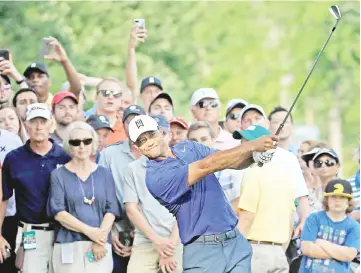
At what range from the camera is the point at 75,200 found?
45.3 feet

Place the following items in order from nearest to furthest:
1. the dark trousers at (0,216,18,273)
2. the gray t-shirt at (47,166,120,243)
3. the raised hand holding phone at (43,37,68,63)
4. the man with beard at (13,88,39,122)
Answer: the gray t-shirt at (47,166,120,243) < the dark trousers at (0,216,18,273) < the man with beard at (13,88,39,122) < the raised hand holding phone at (43,37,68,63)

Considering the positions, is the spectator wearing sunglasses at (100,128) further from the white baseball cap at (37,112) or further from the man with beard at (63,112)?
the white baseball cap at (37,112)

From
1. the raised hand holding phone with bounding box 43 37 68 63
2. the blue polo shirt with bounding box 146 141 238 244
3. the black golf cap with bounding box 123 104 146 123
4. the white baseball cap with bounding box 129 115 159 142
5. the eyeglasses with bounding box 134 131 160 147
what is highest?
the raised hand holding phone with bounding box 43 37 68 63

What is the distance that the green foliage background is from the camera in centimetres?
2631

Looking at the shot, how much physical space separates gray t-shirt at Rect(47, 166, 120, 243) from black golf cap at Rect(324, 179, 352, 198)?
88.9 inches

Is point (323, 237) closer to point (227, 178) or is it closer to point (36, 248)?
point (227, 178)

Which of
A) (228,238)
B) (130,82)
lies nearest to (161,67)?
(130,82)

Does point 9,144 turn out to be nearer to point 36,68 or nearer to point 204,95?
point 36,68

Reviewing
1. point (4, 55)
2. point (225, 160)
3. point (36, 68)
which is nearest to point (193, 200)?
point (225, 160)

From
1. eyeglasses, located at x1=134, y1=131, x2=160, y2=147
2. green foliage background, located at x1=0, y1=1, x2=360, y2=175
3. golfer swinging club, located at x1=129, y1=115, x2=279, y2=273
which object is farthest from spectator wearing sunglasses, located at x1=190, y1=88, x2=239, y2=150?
green foliage background, located at x1=0, y1=1, x2=360, y2=175

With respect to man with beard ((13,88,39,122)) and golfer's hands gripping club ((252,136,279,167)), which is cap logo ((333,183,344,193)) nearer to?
golfer's hands gripping club ((252,136,279,167))

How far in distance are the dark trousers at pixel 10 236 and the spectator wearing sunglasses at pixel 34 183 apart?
0.18 m

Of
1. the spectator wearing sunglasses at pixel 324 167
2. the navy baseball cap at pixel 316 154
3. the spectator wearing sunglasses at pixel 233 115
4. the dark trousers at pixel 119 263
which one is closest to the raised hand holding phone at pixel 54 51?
the spectator wearing sunglasses at pixel 233 115

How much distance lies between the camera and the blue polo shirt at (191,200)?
11484mm
